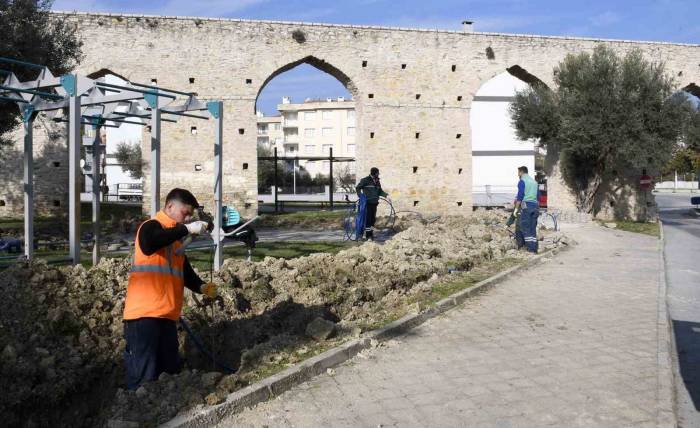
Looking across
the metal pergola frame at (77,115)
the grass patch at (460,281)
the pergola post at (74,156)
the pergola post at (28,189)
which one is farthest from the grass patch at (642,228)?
the pergola post at (28,189)

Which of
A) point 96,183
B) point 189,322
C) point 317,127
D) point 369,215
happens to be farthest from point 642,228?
point 317,127

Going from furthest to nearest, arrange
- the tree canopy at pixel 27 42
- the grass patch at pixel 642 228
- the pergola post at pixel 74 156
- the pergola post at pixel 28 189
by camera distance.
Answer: the grass patch at pixel 642 228 → the tree canopy at pixel 27 42 → the pergola post at pixel 28 189 → the pergola post at pixel 74 156

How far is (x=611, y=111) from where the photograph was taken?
768 inches

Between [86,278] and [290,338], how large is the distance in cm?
243

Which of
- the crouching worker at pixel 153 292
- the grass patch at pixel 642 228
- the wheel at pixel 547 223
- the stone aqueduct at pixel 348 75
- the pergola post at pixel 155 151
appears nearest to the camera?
the crouching worker at pixel 153 292

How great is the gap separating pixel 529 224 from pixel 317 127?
6116 cm

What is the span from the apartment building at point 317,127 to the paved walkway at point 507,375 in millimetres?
60966

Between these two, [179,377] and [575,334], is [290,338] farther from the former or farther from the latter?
[575,334]

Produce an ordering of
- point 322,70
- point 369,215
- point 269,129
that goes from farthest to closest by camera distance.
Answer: point 269,129, point 322,70, point 369,215

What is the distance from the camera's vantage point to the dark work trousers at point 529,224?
11.5 metres

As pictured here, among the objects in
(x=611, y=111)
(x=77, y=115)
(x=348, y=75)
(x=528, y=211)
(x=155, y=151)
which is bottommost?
(x=528, y=211)

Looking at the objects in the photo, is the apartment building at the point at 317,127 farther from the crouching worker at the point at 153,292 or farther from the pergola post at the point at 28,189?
the crouching worker at the point at 153,292

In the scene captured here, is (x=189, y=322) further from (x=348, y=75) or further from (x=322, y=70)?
(x=322, y=70)

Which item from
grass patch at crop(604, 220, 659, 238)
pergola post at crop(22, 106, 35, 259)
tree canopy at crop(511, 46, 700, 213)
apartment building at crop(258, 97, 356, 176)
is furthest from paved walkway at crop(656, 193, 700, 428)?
apartment building at crop(258, 97, 356, 176)
